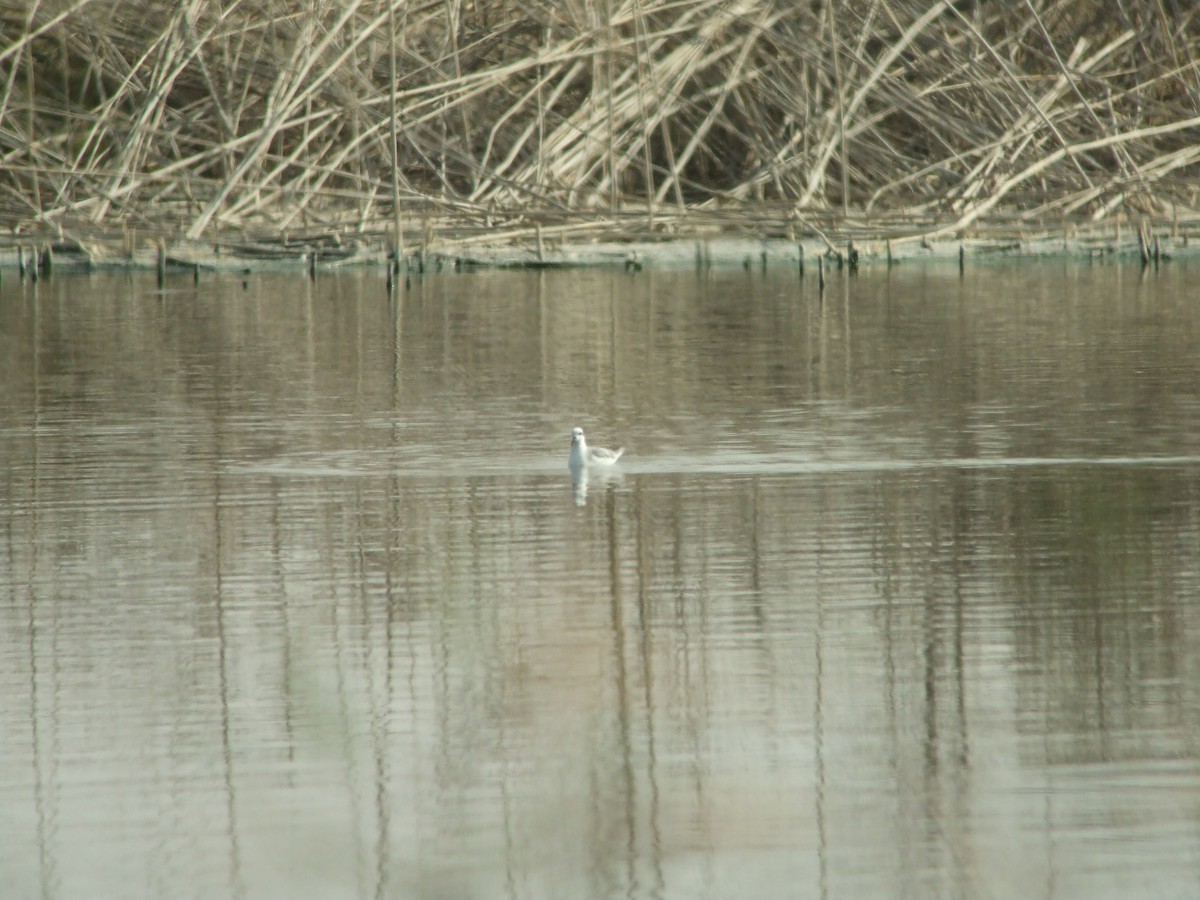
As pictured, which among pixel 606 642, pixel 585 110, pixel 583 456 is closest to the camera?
pixel 606 642

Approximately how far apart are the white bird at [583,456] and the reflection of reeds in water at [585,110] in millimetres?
28105

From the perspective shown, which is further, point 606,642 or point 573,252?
point 573,252

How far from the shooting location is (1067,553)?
44.5ft

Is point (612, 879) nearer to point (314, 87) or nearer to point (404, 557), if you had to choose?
point (404, 557)

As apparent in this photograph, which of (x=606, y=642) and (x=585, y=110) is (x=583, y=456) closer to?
(x=606, y=642)

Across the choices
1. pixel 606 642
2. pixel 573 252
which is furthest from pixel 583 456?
pixel 573 252

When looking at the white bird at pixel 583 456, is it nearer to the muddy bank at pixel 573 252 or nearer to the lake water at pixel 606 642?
the lake water at pixel 606 642

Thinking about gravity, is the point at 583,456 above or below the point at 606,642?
above

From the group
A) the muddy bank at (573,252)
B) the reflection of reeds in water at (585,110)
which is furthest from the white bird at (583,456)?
the reflection of reeds in water at (585,110)

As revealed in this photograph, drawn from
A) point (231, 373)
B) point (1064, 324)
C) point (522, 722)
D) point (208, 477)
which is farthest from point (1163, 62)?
point (522, 722)

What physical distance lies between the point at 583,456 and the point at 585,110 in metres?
36.9

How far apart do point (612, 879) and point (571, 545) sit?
6617 millimetres

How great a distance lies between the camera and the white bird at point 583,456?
17266mm

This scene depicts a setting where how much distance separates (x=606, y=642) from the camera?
37.2 ft
